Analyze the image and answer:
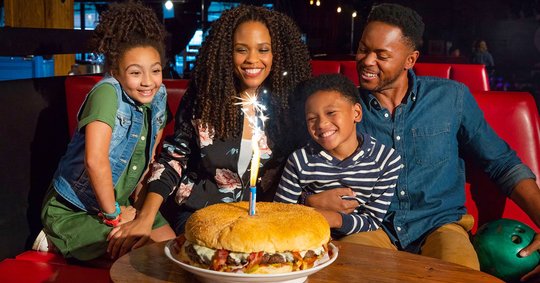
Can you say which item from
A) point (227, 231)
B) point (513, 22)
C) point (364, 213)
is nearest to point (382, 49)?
point (364, 213)

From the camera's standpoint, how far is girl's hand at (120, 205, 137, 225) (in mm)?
2953

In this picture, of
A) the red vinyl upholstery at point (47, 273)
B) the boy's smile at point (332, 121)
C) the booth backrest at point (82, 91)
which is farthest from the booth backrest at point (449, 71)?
the red vinyl upholstery at point (47, 273)

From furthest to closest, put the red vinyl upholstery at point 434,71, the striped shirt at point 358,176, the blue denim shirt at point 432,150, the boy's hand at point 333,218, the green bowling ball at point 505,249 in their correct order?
the red vinyl upholstery at point 434,71, the blue denim shirt at point 432,150, the striped shirt at point 358,176, the green bowling ball at point 505,249, the boy's hand at point 333,218

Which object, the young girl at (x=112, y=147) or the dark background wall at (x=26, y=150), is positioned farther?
the dark background wall at (x=26, y=150)

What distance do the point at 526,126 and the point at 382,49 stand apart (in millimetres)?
898

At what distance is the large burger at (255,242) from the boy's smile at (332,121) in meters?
0.82

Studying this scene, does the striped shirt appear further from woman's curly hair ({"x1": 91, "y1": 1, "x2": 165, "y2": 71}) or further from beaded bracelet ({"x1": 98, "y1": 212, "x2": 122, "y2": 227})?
woman's curly hair ({"x1": 91, "y1": 1, "x2": 165, "y2": 71})

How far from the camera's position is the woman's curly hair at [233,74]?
3.09m

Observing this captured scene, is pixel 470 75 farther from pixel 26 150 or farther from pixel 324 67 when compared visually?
pixel 26 150

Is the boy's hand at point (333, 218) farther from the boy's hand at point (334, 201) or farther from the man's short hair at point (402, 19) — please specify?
the man's short hair at point (402, 19)

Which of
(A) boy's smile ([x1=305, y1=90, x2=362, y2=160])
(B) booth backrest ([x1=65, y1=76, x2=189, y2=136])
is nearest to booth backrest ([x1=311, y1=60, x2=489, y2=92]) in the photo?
(B) booth backrest ([x1=65, y1=76, x2=189, y2=136])

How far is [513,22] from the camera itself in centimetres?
2217

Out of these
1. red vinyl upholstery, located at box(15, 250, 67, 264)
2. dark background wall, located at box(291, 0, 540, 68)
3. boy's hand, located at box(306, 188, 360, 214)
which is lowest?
red vinyl upholstery, located at box(15, 250, 67, 264)

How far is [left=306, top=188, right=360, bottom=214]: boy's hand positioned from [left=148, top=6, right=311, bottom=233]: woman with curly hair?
1.47 ft
